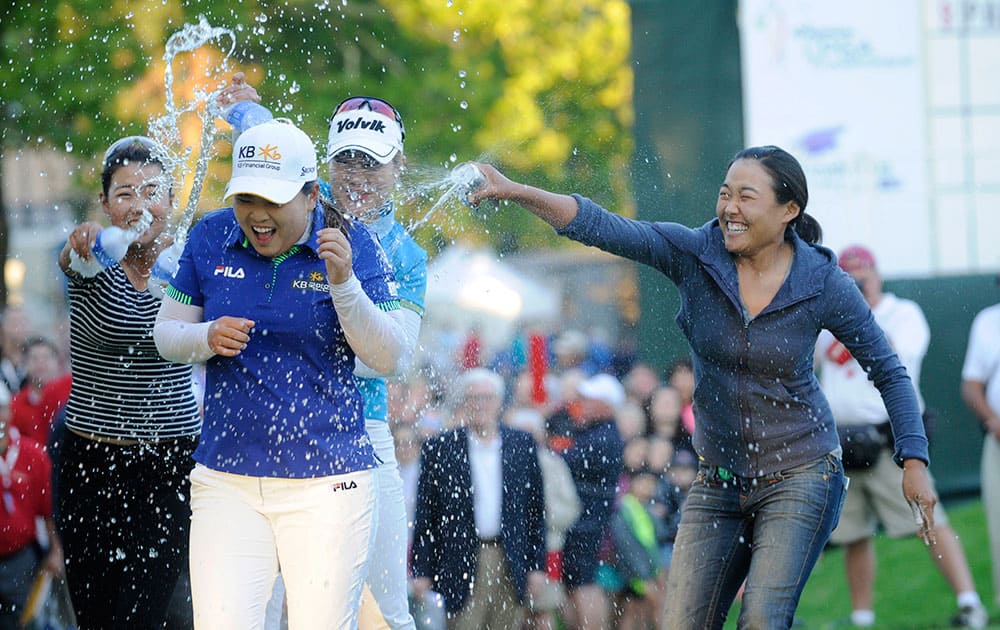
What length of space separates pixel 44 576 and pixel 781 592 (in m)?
5.19

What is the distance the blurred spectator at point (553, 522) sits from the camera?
856 cm

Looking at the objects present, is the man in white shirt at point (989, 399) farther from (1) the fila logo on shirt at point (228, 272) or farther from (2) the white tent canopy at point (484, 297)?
(1) the fila logo on shirt at point (228, 272)

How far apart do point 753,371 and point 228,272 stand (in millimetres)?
1962

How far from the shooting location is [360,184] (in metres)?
5.50

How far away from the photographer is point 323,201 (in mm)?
4871

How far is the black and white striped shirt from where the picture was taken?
550 cm

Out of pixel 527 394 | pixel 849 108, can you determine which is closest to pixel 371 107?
pixel 527 394

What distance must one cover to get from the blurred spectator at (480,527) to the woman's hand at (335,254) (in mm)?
3827

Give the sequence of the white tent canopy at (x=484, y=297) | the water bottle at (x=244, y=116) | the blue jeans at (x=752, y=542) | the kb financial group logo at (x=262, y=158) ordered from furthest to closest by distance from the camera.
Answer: the white tent canopy at (x=484, y=297)
the water bottle at (x=244, y=116)
the blue jeans at (x=752, y=542)
the kb financial group logo at (x=262, y=158)

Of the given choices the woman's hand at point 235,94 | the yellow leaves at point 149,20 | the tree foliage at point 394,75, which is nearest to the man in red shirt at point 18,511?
the tree foliage at point 394,75

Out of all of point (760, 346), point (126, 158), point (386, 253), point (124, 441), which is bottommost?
point (124, 441)

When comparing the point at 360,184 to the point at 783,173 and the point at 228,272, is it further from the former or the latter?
the point at 783,173

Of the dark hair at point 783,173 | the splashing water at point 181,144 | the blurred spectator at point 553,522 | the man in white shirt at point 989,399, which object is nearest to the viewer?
the dark hair at point 783,173

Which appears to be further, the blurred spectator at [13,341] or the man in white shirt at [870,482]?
the blurred spectator at [13,341]
